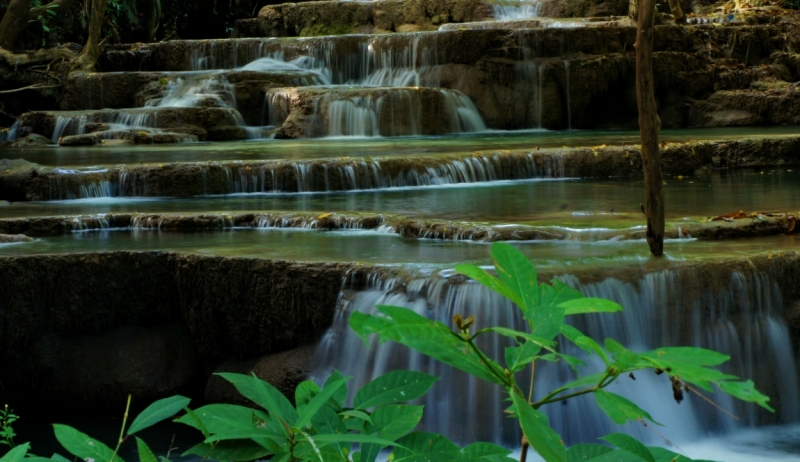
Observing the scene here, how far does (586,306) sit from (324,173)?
8260 millimetres

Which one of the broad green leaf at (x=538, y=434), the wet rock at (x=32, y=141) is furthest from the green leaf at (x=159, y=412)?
the wet rock at (x=32, y=141)

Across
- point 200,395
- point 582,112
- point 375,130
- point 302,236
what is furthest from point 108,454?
point 582,112

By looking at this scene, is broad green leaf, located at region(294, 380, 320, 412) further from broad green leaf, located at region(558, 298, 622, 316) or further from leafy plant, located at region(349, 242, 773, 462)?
broad green leaf, located at region(558, 298, 622, 316)

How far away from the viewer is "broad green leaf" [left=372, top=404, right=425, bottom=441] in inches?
41.6

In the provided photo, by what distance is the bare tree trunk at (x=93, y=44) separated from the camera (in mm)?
16561

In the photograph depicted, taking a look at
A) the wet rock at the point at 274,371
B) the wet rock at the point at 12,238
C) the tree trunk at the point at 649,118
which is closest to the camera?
the tree trunk at the point at 649,118

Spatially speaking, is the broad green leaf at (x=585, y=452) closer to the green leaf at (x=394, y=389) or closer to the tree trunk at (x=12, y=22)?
the green leaf at (x=394, y=389)

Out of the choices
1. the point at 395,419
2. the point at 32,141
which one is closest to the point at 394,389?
the point at 395,419

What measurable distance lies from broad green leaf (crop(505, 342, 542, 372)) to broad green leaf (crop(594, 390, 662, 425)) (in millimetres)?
74

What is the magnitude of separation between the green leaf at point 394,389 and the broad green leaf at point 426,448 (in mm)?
46

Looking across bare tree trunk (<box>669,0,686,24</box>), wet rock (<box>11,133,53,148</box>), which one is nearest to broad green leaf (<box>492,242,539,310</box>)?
wet rock (<box>11,133,53,148</box>)

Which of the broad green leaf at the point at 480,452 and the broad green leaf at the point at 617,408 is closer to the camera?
the broad green leaf at the point at 617,408

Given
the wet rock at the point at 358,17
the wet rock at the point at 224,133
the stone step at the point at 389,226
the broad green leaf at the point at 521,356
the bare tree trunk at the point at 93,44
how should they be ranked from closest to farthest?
the broad green leaf at the point at 521,356 < the stone step at the point at 389,226 < the wet rock at the point at 224,133 < the bare tree trunk at the point at 93,44 < the wet rock at the point at 358,17

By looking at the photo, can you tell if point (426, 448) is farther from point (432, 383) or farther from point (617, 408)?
point (617, 408)
